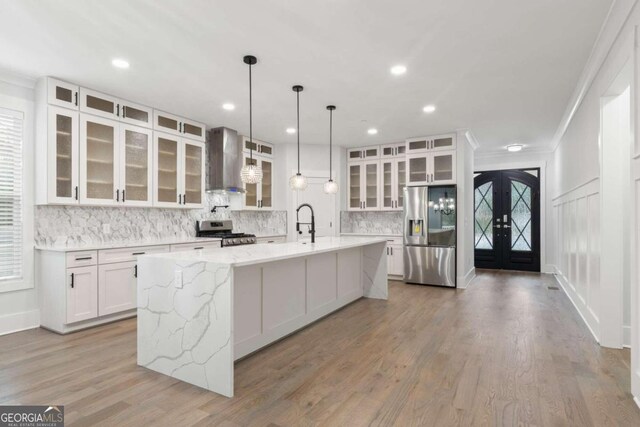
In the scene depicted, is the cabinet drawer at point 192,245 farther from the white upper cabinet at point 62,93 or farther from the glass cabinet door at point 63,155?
the white upper cabinet at point 62,93

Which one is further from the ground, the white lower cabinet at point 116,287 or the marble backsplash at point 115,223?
the marble backsplash at point 115,223

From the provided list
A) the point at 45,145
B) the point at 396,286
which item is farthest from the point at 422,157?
the point at 45,145

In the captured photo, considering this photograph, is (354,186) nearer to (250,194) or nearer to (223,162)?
(250,194)

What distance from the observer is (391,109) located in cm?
482

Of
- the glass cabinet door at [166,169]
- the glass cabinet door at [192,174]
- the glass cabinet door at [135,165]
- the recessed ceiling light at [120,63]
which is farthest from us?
the glass cabinet door at [192,174]

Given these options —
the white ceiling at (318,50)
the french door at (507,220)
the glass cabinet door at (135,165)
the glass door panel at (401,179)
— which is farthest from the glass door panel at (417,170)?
the glass cabinet door at (135,165)

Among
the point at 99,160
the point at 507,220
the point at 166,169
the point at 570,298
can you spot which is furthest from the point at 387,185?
the point at 99,160

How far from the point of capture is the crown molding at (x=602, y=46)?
2.45 m

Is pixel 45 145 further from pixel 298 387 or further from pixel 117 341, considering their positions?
pixel 298 387

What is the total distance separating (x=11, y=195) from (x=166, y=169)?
169cm

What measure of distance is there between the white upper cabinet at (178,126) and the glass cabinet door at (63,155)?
3.34 ft

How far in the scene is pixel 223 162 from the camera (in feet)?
18.5

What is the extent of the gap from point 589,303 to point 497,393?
227 cm

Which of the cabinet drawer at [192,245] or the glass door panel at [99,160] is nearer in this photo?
the glass door panel at [99,160]
